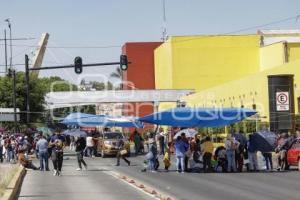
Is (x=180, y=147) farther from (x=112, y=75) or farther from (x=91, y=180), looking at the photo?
(x=112, y=75)

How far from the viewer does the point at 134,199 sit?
1828 cm

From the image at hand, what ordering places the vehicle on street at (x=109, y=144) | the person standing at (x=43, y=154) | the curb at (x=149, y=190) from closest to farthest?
the curb at (x=149, y=190) < the person standing at (x=43, y=154) < the vehicle on street at (x=109, y=144)

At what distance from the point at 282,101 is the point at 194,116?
12.4 metres

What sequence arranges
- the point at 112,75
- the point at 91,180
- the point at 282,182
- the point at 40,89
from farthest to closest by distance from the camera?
1. the point at 112,75
2. the point at 40,89
3. the point at 91,180
4. the point at 282,182

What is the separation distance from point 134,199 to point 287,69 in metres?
30.1

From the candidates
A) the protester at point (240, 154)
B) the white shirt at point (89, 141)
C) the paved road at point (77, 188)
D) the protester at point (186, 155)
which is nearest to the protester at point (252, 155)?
the protester at point (240, 154)

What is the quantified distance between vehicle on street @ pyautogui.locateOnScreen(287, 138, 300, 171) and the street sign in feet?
44.9

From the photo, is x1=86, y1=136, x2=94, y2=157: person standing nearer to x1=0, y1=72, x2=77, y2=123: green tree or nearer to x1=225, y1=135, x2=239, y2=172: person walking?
x1=225, y1=135, x2=239, y2=172: person walking

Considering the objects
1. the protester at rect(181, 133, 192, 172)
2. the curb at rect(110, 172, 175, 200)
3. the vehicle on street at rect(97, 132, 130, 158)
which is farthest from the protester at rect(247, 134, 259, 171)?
the vehicle on street at rect(97, 132, 130, 158)

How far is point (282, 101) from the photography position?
145ft

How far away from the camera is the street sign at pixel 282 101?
144ft

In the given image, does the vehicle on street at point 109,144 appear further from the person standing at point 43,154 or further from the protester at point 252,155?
the protester at point 252,155

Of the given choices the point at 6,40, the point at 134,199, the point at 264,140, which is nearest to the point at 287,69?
the point at 264,140

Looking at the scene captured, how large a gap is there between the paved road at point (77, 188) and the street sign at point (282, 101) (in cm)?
1786
